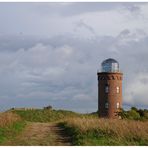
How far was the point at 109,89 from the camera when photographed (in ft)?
158

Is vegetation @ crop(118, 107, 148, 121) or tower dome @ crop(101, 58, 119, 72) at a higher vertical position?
tower dome @ crop(101, 58, 119, 72)

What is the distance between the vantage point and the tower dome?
4934 cm

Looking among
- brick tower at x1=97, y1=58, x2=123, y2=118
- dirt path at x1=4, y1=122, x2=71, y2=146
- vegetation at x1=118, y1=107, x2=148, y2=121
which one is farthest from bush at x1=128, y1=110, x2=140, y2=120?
brick tower at x1=97, y1=58, x2=123, y2=118

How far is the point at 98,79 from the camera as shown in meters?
49.5

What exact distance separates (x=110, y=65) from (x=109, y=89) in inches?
120

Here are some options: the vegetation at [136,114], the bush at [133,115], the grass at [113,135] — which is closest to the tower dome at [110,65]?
the vegetation at [136,114]

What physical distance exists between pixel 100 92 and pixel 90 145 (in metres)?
34.6

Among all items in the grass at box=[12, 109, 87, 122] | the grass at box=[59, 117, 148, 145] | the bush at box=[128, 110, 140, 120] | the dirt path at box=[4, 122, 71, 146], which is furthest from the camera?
the grass at box=[12, 109, 87, 122]

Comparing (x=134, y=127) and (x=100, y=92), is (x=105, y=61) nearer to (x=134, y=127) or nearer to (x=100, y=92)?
(x=100, y=92)

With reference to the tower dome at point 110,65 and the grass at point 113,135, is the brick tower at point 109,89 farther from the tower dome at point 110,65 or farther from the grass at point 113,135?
the grass at point 113,135

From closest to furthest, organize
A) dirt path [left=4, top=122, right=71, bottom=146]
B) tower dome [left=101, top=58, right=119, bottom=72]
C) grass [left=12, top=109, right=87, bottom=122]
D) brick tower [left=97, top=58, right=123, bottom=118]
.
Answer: dirt path [left=4, top=122, right=71, bottom=146] → grass [left=12, top=109, right=87, bottom=122] → brick tower [left=97, top=58, right=123, bottom=118] → tower dome [left=101, top=58, right=119, bottom=72]

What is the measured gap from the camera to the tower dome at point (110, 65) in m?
49.3

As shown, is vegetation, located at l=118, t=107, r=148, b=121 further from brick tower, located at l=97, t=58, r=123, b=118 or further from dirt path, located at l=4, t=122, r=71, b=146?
brick tower, located at l=97, t=58, r=123, b=118

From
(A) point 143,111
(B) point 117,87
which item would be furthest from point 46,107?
(A) point 143,111
